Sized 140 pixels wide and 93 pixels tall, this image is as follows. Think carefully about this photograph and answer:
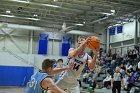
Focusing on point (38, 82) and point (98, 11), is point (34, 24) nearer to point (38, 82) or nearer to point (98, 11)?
point (98, 11)

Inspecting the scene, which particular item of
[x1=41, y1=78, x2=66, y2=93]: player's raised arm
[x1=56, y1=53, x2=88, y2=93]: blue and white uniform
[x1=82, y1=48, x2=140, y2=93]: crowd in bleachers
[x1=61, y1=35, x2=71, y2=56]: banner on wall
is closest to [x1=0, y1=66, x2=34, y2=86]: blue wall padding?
[x1=61, y1=35, x2=71, y2=56]: banner on wall

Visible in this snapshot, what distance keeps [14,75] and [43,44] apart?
161 inches

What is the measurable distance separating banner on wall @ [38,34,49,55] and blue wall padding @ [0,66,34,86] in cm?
222

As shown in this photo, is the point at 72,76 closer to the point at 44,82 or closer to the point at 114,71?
the point at 44,82

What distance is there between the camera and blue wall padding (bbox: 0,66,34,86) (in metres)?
25.5

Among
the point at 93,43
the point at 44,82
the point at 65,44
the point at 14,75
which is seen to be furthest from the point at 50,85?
the point at 65,44

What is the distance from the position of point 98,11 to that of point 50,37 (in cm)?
731

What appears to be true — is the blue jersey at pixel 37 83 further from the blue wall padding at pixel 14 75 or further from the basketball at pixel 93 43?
the blue wall padding at pixel 14 75

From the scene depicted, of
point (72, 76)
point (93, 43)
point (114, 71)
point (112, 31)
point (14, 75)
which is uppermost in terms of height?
point (93, 43)

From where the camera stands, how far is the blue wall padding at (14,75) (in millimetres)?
25469

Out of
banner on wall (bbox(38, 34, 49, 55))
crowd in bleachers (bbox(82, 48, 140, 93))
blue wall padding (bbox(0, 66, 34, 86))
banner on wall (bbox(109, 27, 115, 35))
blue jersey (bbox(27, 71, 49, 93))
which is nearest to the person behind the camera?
blue jersey (bbox(27, 71, 49, 93))

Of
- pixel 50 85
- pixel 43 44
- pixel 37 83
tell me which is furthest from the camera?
pixel 43 44

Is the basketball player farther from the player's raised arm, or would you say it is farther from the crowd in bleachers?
the crowd in bleachers

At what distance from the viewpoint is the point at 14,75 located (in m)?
25.8
